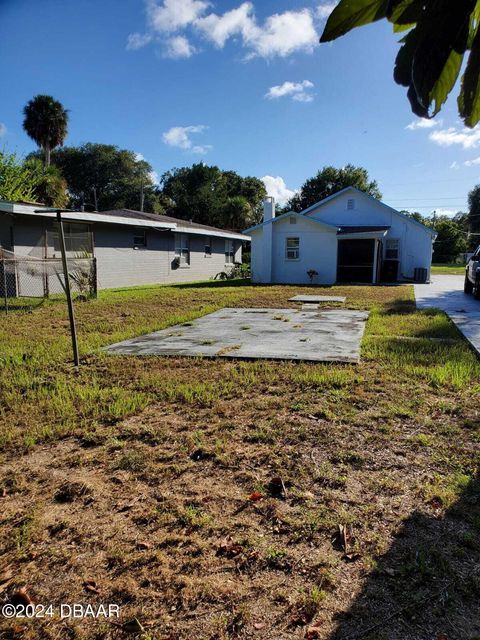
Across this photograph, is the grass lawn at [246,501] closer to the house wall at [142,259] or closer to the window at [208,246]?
the house wall at [142,259]

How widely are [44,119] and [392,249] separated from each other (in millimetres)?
25263

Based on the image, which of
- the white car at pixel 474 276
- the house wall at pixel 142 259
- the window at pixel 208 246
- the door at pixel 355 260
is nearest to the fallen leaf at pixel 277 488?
the white car at pixel 474 276

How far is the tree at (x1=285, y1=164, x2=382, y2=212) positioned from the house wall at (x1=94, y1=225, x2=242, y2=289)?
31.3 metres

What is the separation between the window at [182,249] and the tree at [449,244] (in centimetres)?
3663

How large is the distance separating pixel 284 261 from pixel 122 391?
704 inches

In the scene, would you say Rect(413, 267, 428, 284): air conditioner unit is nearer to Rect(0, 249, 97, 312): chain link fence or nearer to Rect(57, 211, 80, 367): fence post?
Rect(0, 249, 97, 312): chain link fence

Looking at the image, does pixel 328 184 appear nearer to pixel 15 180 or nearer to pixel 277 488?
pixel 15 180

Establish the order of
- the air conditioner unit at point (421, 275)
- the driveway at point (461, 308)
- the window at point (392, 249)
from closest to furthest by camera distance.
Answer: the driveway at point (461, 308) → the air conditioner unit at point (421, 275) → the window at point (392, 249)

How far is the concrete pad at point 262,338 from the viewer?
250 inches

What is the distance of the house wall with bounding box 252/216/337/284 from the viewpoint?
2117 centimetres

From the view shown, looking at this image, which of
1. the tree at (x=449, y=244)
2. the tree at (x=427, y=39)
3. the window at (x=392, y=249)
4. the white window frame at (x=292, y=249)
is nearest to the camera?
the tree at (x=427, y=39)

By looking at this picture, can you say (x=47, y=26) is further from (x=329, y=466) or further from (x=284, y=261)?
(x=284, y=261)

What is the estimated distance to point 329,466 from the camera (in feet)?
9.97

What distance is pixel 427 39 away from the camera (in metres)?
0.81
